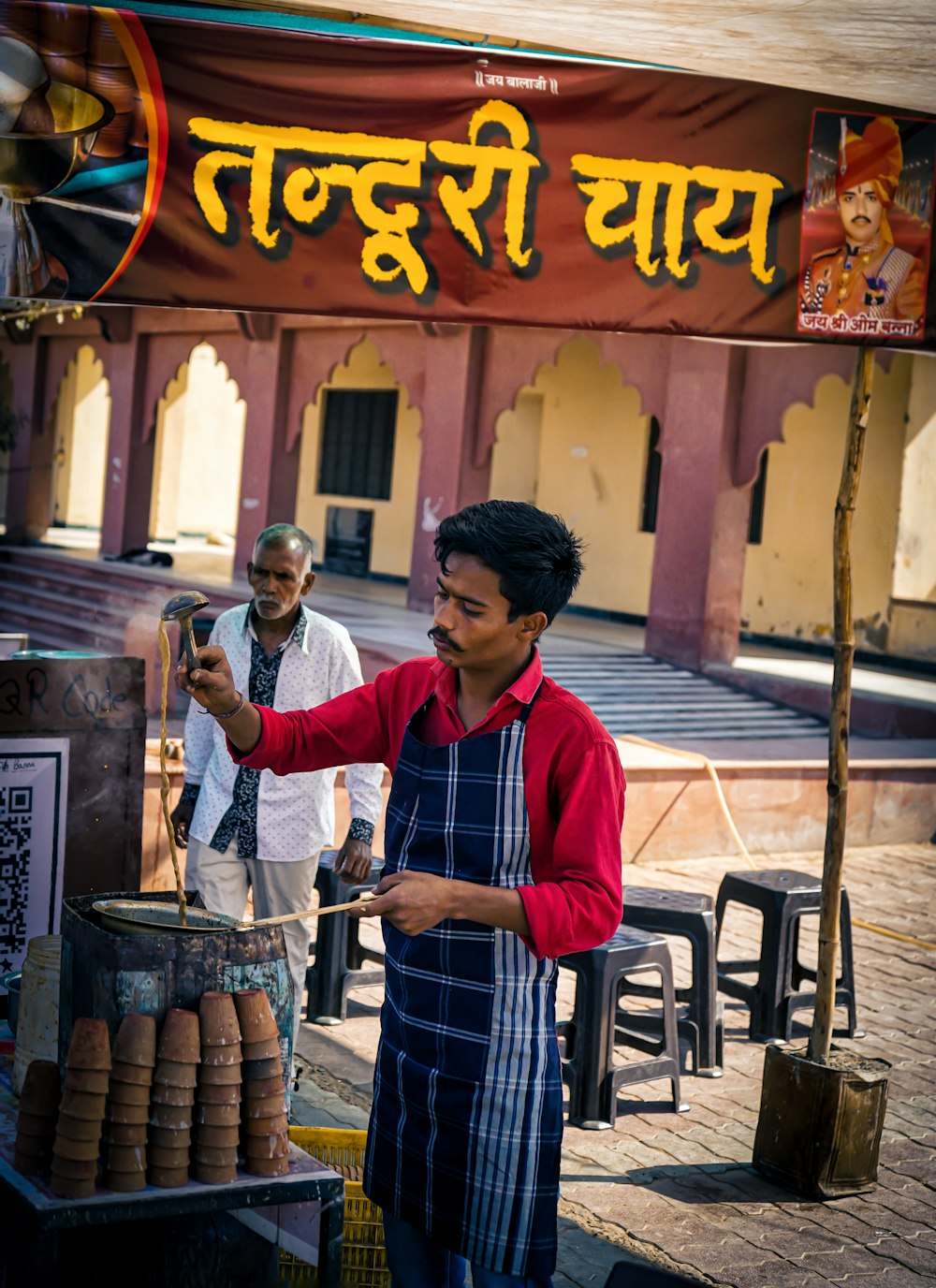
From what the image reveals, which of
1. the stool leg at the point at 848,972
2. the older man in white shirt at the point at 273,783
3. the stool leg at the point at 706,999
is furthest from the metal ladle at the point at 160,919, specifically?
the stool leg at the point at 848,972

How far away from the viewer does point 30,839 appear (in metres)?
4.77

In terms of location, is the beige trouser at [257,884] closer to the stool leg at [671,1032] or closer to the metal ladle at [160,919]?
the stool leg at [671,1032]

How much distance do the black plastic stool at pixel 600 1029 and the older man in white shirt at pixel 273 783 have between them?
1034 millimetres

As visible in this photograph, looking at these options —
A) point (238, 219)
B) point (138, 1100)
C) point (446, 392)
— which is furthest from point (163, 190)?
point (446, 392)

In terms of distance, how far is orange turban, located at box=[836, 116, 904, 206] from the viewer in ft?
13.9

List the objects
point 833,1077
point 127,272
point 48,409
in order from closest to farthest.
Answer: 1. point 127,272
2. point 833,1077
3. point 48,409

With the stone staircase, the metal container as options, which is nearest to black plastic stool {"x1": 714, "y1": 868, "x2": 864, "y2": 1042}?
the metal container

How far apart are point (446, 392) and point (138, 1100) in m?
15.9

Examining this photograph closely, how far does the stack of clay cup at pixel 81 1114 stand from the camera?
253 cm

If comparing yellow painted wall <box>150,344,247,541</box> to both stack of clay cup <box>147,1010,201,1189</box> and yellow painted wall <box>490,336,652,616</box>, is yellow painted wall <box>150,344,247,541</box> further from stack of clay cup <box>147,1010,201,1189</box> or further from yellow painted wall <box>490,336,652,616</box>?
stack of clay cup <box>147,1010,201,1189</box>

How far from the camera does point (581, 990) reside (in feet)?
17.2

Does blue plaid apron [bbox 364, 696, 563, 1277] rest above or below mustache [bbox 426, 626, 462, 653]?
below

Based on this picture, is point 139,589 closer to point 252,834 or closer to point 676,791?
point 676,791

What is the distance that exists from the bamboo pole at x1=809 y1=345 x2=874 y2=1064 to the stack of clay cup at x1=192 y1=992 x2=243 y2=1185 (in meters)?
2.51
